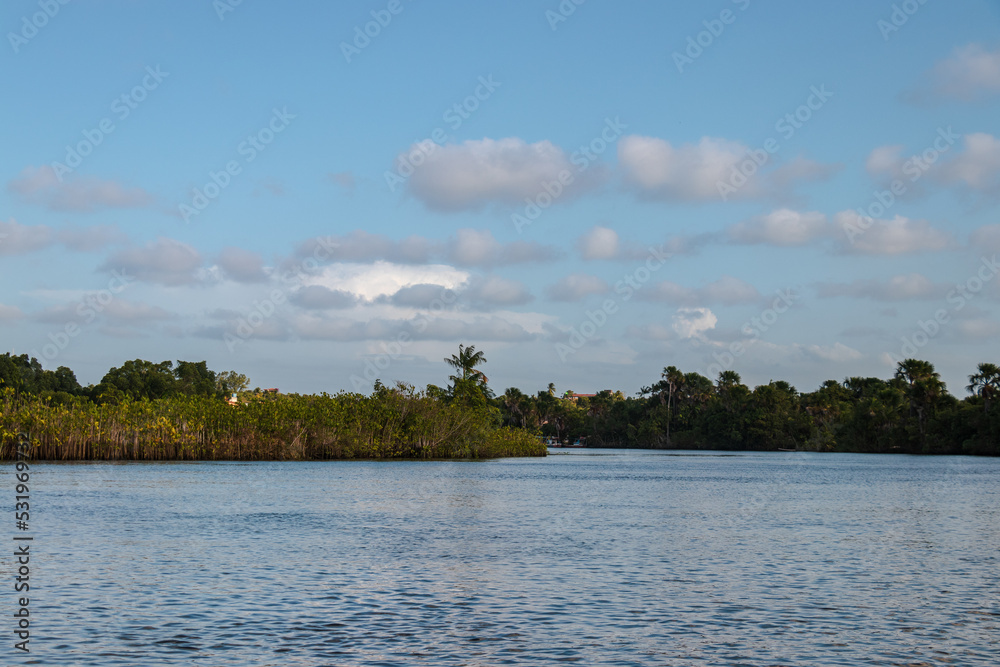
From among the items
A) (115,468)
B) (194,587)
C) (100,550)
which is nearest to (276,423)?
(115,468)

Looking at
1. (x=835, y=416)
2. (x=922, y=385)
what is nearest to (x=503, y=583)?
(x=922, y=385)

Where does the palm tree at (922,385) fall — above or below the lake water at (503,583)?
above

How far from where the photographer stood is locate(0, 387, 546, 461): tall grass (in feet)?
245

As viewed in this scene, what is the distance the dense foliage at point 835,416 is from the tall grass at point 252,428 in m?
65.4

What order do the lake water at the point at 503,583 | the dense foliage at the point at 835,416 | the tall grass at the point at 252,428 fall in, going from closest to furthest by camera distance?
the lake water at the point at 503,583
the tall grass at the point at 252,428
the dense foliage at the point at 835,416

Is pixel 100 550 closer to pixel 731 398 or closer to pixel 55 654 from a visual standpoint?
pixel 55 654

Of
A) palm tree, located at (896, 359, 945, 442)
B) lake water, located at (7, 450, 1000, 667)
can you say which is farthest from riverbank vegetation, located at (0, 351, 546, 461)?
palm tree, located at (896, 359, 945, 442)

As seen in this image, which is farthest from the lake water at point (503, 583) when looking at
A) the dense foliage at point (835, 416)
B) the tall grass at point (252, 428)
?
the dense foliage at point (835, 416)

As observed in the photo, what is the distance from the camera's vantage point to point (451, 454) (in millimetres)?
104062

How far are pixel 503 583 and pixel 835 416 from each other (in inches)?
6678

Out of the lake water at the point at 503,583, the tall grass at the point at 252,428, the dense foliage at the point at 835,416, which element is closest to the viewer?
the lake water at the point at 503,583

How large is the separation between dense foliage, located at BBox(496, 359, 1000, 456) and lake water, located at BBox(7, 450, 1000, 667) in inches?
3630

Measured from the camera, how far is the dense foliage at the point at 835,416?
5074 inches

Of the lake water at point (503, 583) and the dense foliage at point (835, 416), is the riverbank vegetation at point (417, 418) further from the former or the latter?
the lake water at point (503, 583)
